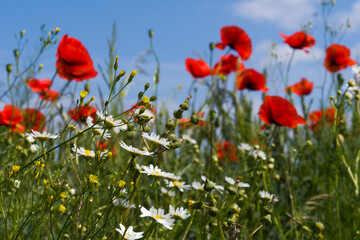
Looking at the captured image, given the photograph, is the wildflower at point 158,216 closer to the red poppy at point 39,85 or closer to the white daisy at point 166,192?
the white daisy at point 166,192

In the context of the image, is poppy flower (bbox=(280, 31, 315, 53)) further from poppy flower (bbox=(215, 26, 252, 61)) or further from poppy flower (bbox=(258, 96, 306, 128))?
poppy flower (bbox=(258, 96, 306, 128))

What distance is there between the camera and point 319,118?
2955 mm

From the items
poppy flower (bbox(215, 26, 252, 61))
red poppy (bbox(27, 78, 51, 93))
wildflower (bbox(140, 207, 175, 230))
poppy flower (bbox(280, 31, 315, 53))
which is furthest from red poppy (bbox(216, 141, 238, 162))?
wildflower (bbox(140, 207, 175, 230))

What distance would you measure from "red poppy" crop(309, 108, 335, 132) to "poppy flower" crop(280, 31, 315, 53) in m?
0.40

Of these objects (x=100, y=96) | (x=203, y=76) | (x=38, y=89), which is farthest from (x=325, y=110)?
(x=38, y=89)

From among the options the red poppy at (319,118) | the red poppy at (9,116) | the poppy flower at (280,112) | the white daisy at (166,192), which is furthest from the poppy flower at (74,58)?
the red poppy at (319,118)

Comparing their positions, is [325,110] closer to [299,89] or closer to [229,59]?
[299,89]

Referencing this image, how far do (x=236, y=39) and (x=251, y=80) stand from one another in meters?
0.33

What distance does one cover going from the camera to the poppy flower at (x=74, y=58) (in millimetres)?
1589

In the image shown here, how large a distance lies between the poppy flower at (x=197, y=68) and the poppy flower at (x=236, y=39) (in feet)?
0.52

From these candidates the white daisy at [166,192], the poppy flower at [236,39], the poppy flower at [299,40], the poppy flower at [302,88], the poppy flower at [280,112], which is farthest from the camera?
the poppy flower at [302,88]

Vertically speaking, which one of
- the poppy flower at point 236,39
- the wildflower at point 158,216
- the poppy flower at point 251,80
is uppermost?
the poppy flower at point 236,39

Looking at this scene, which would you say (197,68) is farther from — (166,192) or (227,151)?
(166,192)

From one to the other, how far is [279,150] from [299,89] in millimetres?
759
